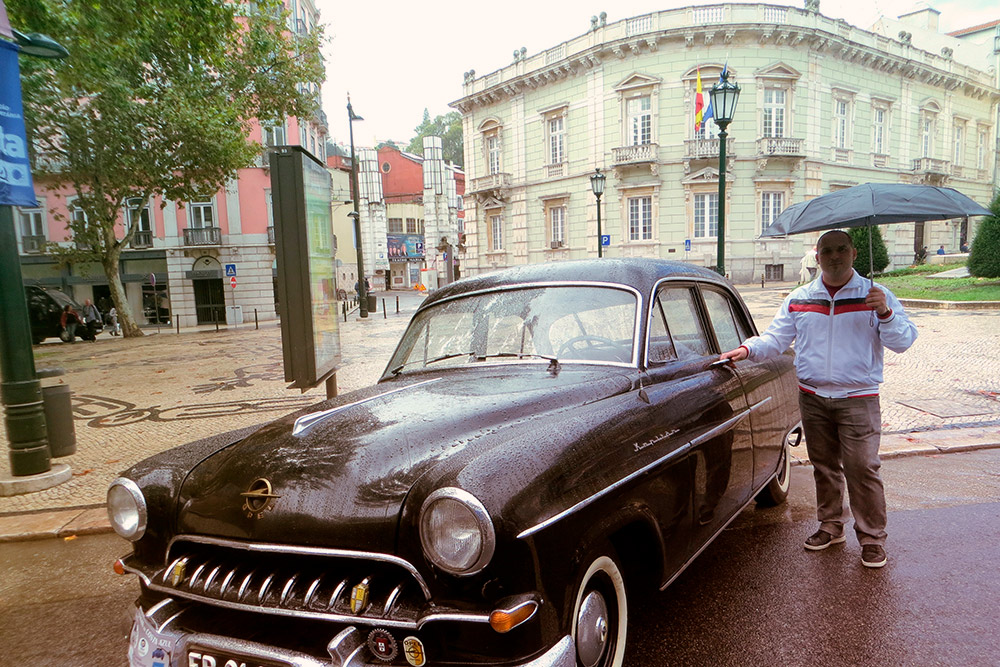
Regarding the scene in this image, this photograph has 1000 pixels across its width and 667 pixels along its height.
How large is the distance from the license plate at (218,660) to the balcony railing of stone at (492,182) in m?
40.3

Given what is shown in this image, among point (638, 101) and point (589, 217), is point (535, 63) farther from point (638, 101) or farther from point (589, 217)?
point (589, 217)

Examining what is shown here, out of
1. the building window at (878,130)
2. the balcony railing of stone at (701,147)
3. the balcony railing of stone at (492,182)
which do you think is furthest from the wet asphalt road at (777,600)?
the building window at (878,130)

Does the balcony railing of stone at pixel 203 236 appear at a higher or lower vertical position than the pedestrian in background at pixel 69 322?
higher

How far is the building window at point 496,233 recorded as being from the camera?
42.6 metres

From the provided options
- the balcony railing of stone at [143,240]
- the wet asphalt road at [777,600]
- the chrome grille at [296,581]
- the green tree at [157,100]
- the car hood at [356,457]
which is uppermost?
the green tree at [157,100]

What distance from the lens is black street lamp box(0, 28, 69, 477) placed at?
17.9 feet

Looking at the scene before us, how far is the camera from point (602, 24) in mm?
35344

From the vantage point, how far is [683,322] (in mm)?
3506

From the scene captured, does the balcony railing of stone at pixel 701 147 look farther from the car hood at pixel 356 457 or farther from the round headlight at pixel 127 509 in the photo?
the round headlight at pixel 127 509

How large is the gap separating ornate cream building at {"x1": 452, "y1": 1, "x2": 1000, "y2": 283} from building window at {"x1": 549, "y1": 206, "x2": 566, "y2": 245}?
115mm

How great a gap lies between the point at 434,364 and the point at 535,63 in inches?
1549

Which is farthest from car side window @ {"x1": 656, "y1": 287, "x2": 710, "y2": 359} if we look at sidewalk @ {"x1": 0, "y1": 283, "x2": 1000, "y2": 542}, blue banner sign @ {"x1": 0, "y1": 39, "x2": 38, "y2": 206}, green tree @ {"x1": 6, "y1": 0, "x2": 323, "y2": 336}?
green tree @ {"x1": 6, "y1": 0, "x2": 323, "y2": 336}

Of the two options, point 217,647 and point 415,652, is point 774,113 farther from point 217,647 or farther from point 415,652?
point 217,647

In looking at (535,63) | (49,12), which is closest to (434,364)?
(49,12)
